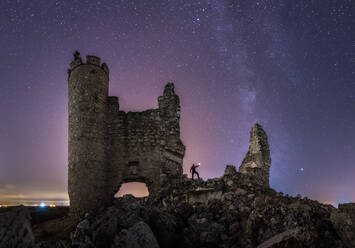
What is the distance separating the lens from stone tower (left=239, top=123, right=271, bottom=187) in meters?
14.3

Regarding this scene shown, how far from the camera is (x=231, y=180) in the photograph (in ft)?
31.6

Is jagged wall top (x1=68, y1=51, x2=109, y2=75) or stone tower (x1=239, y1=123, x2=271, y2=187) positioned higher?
jagged wall top (x1=68, y1=51, x2=109, y2=75)

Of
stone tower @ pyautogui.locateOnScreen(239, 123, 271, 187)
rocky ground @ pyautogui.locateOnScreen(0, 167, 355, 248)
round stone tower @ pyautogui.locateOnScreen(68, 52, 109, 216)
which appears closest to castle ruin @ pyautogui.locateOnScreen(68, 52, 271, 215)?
round stone tower @ pyautogui.locateOnScreen(68, 52, 109, 216)

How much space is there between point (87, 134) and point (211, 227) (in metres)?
7.31

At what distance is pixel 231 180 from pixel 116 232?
19.0ft

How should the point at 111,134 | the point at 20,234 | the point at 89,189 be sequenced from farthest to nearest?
the point at 111,134
the point at 89,189
the point at 20,234

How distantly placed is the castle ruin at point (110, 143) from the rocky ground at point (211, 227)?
9.33ft

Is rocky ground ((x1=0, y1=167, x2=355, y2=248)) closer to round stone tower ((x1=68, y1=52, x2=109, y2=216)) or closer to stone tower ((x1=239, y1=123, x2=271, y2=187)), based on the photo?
round stone tower ((x1=68, y1=52, x2=109, y2=216))

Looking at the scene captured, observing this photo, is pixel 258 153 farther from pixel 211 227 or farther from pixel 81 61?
pixel 81 61

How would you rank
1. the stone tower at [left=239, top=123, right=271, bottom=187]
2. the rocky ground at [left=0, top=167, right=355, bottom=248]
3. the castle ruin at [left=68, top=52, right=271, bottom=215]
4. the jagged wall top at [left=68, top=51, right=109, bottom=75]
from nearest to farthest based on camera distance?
the rocky ground at [left=0, top=167, right=355, bottom=248], the castle ruin at [left=68, top=52, right=271, bottom=215], the jagged wall top at [left=68, top=51, right=109, bottom=75], the stone tower at [left=239, top=123, right=271, bottom=187]

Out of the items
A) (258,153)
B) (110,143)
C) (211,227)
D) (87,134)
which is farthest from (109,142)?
(258,153)

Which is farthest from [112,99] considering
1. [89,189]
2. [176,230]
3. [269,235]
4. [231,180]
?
[269,235]

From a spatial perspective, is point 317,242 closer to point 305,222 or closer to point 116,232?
point 305,222

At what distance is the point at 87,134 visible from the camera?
11.1 meters
